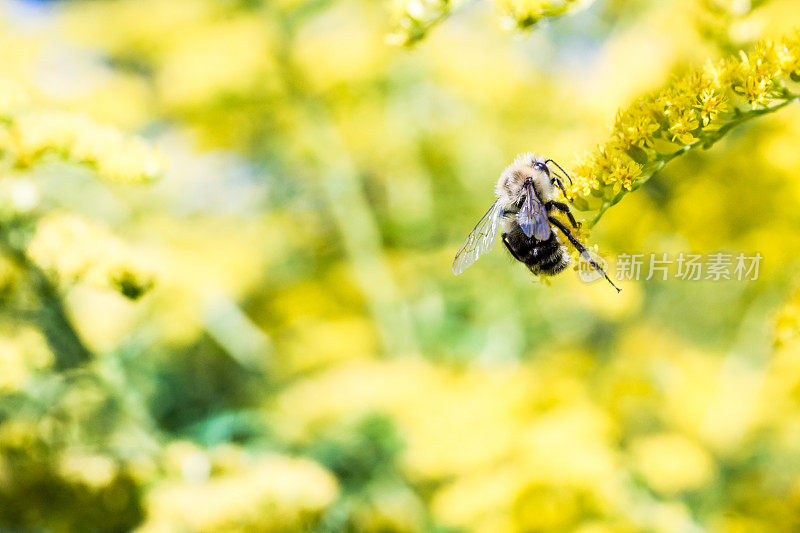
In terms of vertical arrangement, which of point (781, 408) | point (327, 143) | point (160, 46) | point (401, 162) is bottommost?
point (781, 408)

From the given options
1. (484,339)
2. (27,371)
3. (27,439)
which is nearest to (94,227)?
(27,371)

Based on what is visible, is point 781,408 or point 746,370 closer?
point 781,408

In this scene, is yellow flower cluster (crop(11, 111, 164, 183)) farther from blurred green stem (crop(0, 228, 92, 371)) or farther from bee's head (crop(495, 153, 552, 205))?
bee's head (crop(495, 153, 552, 205))

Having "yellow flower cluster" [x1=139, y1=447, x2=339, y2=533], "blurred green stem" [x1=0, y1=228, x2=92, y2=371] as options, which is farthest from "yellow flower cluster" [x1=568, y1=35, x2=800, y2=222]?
"blurred green stem" [x1=0, y1=228, x2=92, y2=371]

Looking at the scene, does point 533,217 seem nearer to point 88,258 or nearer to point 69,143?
point 88,258

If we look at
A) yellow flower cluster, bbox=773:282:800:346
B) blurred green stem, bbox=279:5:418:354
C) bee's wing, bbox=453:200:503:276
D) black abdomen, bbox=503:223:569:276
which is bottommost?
yellow flower cluster, bbox=773:282:800:346

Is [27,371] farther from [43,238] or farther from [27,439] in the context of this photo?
[43,238]
